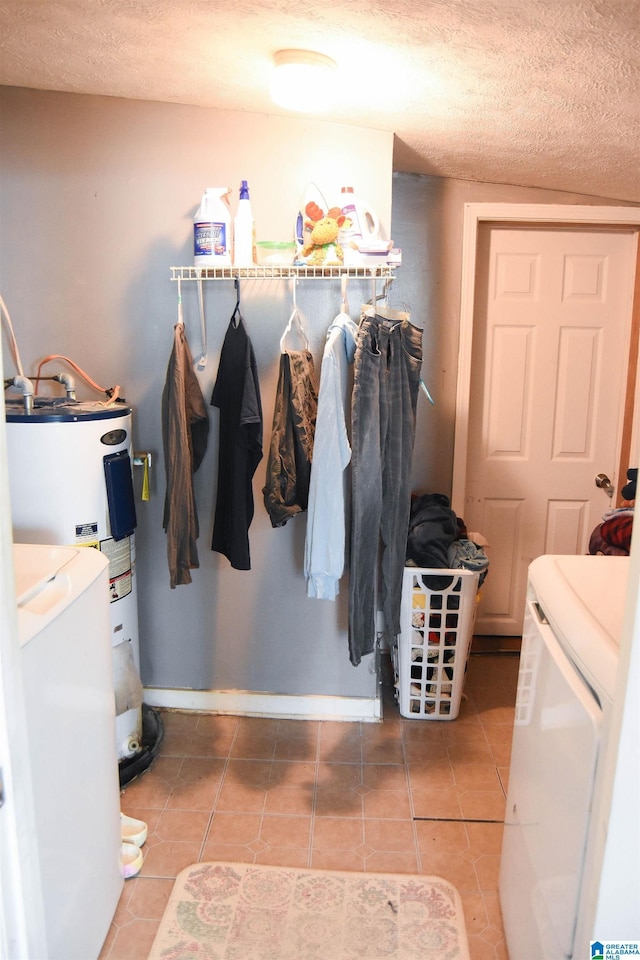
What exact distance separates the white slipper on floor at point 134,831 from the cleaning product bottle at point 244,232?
1.69 m

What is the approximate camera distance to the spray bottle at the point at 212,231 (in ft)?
7.28

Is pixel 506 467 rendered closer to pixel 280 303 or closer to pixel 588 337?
pixel 588 337

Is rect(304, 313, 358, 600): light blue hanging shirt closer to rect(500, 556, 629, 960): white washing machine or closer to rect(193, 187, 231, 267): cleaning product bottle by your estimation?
rect(193, 187, 231, 267): cleaning product bottle

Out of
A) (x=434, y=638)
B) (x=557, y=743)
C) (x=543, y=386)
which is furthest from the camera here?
(x=543, y=386)

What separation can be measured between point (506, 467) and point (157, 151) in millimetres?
1876

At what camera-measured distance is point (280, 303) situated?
244 cm

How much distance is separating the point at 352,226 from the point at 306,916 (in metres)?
1.94

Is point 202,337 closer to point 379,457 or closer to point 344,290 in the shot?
point 344,290

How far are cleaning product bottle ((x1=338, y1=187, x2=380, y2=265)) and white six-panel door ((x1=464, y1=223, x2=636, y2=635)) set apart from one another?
0.93 metres

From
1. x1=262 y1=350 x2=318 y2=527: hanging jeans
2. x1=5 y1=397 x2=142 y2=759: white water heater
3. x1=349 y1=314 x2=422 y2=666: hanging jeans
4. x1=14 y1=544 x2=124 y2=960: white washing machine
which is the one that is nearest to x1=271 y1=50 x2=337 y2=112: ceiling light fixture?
x1=349 y1=314 x2=422 y2=666: hanging jeans

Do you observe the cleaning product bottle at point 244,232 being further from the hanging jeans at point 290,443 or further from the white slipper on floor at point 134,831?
the white slipper on floor at point 134,831

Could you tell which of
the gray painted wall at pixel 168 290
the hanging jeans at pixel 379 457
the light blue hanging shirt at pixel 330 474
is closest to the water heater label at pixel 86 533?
the gray painted wall at pixel 168 290

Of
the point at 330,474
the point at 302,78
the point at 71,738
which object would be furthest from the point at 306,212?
the point at 71,738

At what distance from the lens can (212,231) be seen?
2.22 m
